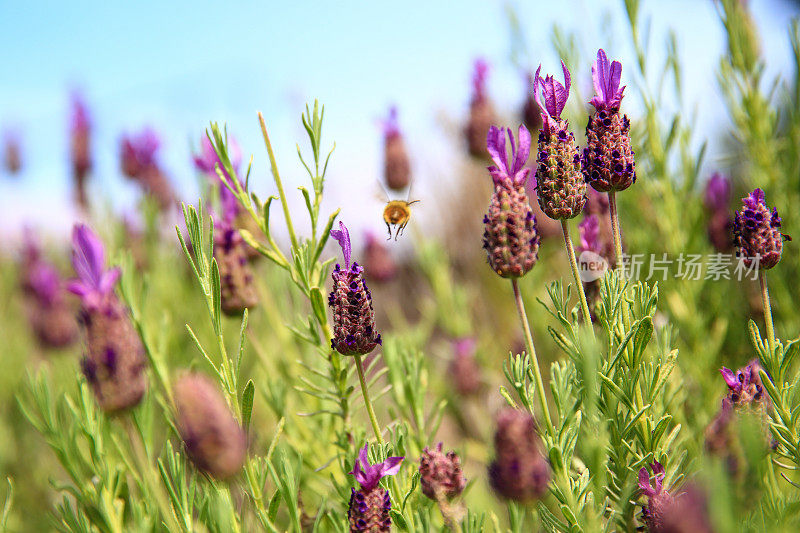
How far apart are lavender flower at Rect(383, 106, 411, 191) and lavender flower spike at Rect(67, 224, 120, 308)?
113 centimetres

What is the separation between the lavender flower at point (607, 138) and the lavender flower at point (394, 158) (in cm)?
125

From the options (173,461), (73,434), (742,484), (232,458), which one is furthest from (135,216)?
(742,484)

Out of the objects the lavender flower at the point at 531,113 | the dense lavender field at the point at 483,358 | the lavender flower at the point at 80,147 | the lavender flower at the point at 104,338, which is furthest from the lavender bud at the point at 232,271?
the lavender flower at the point at 80,147

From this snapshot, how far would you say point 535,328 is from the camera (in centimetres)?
228

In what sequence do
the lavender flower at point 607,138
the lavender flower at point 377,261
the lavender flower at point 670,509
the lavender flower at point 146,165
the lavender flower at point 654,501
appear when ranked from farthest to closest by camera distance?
the lavender flower at point 146,165
the lavender flower at point 377,261
the lavender flower at point 607,138
the lavender flower at point 654,501
the lavender flower at point 670,509

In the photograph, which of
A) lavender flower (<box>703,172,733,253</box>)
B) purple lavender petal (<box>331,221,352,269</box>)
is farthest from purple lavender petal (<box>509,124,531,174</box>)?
lavender flower (<box>703,172,733,253</box>)

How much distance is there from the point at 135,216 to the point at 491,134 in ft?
7.59

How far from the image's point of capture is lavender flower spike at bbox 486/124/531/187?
0.80 m

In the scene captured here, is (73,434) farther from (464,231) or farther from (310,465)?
(464,231)

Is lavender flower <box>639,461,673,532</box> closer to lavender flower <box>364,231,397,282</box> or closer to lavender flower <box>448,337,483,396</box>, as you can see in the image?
lavender flower <box>448,337,483,396</box>

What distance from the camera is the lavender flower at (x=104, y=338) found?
104 centimetres

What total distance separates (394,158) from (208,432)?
148 cm

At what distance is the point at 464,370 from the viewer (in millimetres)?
2010

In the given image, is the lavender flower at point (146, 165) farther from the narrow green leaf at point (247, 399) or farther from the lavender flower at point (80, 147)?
the narrow green leaf at point (247, 399)
